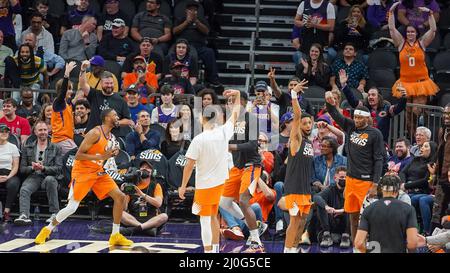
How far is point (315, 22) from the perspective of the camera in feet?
67.5

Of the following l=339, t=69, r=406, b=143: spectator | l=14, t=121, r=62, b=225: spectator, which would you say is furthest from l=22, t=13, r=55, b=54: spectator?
l=339, t=69, r=406, b=143: spectator

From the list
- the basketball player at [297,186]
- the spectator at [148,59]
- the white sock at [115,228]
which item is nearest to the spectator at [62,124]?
the spectator at [148,59]

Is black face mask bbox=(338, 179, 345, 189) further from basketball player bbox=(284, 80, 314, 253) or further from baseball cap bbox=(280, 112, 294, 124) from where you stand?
basketball player bbox=(284, 80, 314, 253)

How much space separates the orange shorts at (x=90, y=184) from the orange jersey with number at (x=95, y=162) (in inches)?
2.6

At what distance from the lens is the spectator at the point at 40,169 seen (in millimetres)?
17359

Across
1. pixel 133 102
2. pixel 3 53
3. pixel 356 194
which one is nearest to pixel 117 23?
pixel 3 53

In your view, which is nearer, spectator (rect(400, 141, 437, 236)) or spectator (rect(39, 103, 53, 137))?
spectator (rect(400, 141, 437, 236))

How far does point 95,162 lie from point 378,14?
7433 mm

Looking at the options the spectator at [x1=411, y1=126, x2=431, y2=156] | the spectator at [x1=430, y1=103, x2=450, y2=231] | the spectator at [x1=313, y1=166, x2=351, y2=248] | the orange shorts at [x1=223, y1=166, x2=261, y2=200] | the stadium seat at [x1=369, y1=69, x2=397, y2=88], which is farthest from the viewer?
the stadium seat at [x1=369, y1=69, x2=397, y2=88]

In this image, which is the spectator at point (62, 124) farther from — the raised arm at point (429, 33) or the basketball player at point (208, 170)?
the raised arm at point (429, 33)

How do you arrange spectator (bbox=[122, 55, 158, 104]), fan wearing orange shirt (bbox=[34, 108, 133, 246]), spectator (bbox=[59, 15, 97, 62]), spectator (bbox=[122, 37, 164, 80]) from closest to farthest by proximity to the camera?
1. fan wearing orange shirt (bbox=[34, 108, 133, 246])
2. spectator (bbox=[122, 55, 158, 104])
3. spectator (bbox=[122, 37, 164, 80])
4. spectator (bbox=[59, 15, 97, 62])

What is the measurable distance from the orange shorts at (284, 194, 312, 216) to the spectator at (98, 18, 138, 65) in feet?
20.5

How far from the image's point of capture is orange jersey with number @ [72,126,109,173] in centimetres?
1562

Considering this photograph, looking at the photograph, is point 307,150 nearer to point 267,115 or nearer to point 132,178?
point 267,115
